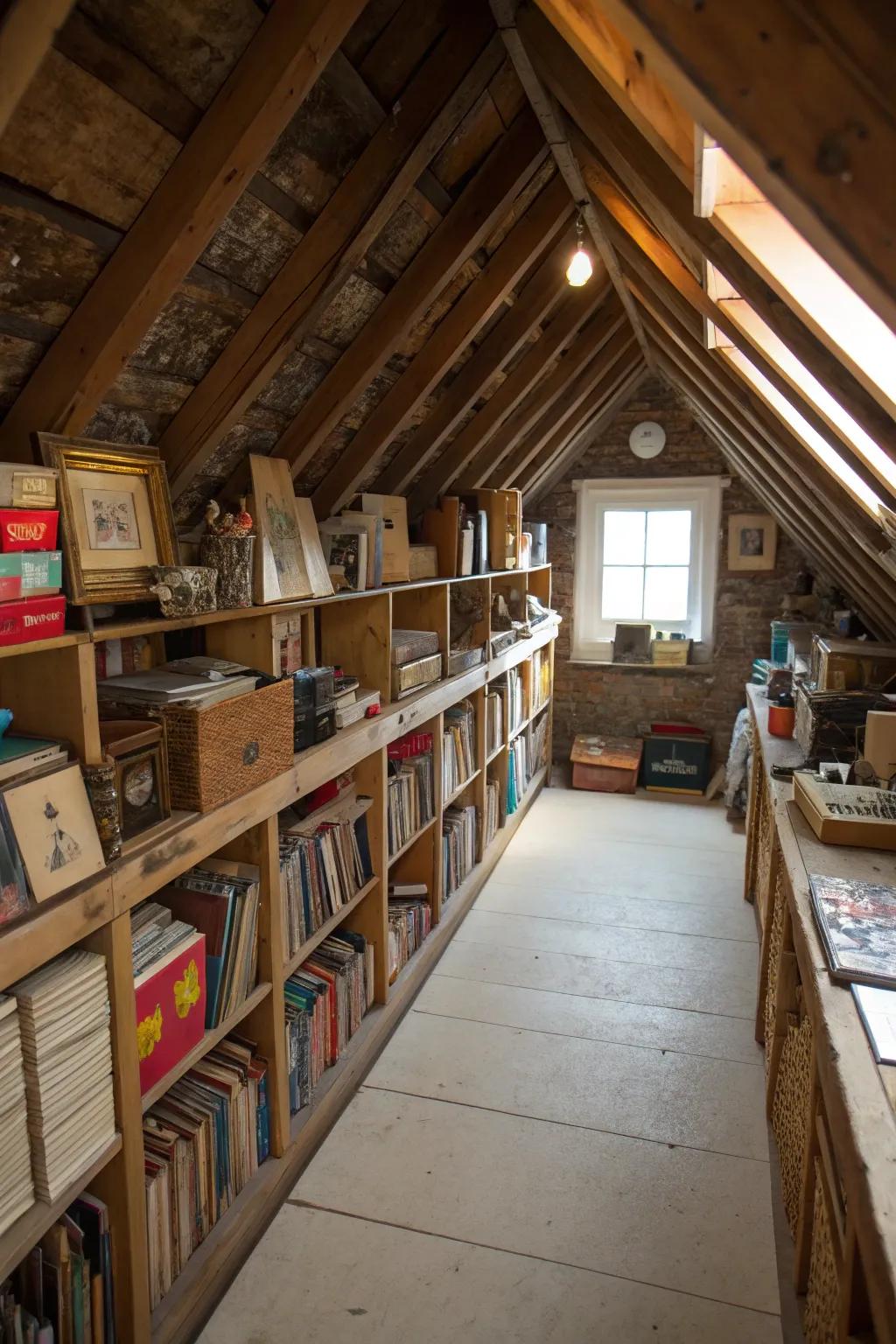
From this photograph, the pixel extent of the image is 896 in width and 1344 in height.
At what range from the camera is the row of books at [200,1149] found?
190 cm

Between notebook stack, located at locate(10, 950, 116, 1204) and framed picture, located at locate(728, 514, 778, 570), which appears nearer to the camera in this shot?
notebook stack, located at locate(10, 950, 116, 1204)

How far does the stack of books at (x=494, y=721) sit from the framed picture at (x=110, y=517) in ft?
8.80

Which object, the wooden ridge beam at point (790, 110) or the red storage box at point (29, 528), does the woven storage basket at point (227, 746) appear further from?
the wooden ridge beam at point (790, 110)

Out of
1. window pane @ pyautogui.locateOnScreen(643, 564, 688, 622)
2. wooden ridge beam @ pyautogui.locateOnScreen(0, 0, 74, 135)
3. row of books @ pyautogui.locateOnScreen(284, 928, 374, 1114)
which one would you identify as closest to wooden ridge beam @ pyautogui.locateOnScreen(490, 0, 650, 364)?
wooden ridge beam @ pyautogui.locateOnScreen(0, 0, 74, 135)

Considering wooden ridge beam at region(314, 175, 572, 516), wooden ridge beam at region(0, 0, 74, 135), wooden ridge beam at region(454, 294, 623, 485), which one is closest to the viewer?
wooden ridge beam at region(0, 0, 74, 135)

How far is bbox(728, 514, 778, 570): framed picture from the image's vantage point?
5898mm

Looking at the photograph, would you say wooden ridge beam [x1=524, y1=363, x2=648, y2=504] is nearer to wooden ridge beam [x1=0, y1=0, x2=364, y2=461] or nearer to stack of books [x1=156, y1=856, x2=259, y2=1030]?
stack of books [x1=156, y1=856, x2=259, y2=1030]

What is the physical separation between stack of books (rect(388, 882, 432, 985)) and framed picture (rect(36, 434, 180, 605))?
186 cm

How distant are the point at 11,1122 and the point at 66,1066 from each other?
0.40 feet

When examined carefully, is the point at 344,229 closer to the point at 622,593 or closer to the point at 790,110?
the point at 790,110

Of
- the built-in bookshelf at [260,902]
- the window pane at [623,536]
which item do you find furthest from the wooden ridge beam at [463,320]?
the window pane at [623,536]

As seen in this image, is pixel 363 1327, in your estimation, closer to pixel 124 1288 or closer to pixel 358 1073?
pixel 124 1288

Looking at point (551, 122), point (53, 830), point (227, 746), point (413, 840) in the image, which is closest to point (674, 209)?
point (551, 122)

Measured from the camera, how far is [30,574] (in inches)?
61.1
